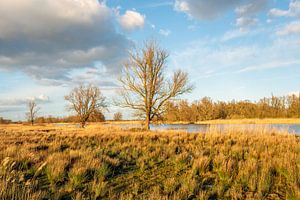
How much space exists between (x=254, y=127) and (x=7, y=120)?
366 feet

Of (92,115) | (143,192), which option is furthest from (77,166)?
(92,115)

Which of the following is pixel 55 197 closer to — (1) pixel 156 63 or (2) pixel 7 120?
(1) pixel 156 63

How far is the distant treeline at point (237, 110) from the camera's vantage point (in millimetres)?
67863

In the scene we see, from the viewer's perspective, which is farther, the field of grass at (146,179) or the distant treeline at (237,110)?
the distant treeline at (237,110)

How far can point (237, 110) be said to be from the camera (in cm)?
8162

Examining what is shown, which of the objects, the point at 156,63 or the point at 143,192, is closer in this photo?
the point at 143,192

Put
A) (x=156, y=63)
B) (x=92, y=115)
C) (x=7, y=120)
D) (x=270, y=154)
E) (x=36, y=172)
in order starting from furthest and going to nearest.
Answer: (x=7, y=120) < (x=92, y=115) < (x=156, y=63) < (x=270, y=154) < (x=36, y=172)

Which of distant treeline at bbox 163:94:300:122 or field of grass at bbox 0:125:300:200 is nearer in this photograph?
field of grass at bbox 0:125:300:200

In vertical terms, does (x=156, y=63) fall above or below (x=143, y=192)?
above

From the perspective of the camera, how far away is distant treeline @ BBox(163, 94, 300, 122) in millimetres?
67863

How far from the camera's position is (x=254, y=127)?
15578mm

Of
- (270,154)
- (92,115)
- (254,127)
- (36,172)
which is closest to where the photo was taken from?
(36,172)

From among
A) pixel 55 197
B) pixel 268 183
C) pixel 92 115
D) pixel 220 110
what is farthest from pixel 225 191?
pixel 220 110

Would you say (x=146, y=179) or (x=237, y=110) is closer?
(x=146, y=179)
